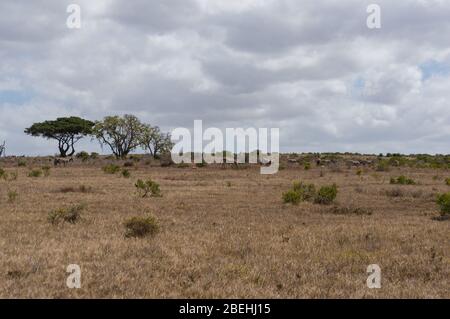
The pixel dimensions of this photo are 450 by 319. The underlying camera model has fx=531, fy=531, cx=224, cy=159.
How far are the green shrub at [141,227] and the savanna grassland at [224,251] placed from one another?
0.68ft

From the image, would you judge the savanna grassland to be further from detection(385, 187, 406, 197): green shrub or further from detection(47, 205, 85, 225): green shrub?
detection(385, 187, 406, 197): green shrub

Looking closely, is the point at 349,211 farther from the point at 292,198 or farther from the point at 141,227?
the point at 141,227

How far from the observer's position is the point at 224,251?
11383 mm

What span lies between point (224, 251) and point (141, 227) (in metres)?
2.81

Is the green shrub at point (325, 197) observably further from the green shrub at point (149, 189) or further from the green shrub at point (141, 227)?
the green shrub at point (141, 227)

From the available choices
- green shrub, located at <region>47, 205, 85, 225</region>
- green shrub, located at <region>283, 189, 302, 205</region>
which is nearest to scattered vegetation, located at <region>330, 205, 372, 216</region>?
green shrub, located at <region>283, 189, 302, 205</region>

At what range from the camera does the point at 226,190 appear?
27203 millimetres

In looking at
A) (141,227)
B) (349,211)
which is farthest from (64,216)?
(349,211)

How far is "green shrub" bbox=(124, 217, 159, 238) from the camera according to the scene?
13.2 metres

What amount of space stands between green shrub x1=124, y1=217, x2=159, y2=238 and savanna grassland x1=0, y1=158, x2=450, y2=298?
0.68 ft

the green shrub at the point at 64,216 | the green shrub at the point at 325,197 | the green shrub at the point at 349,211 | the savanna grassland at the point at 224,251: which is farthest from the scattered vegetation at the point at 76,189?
the green shrub at the point at 349,211
